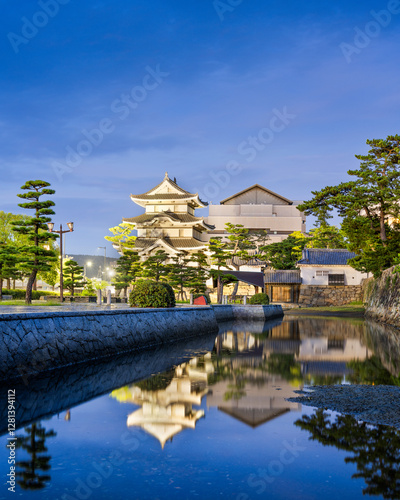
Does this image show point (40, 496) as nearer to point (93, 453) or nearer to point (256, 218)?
point (93, 453)

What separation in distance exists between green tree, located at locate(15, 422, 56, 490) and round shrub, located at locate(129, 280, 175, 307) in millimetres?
13396

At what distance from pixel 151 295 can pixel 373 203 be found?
22746 millimetres

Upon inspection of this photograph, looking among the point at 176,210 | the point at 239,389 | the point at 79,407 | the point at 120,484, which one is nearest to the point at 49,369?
the point at 79,407

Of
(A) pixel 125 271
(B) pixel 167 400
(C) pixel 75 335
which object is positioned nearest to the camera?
(B) pixel 167 400

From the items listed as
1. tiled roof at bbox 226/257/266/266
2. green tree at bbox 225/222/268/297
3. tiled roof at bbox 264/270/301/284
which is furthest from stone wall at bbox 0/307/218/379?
tiled roof at bbox 226/257/266/266

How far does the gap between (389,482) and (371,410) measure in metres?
2.75

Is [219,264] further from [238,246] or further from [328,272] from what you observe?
[238,246]

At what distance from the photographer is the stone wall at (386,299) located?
101 ft

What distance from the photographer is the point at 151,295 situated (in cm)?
2008

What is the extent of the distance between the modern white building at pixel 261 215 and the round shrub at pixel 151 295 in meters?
68.3

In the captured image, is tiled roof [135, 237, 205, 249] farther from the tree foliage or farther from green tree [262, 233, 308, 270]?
the tree foliage

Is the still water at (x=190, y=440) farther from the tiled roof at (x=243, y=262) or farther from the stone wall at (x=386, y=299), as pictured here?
the tiled roof at (x=243, y=262)

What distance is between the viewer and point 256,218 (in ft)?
299

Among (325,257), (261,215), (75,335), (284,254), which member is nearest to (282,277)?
(325,257)
